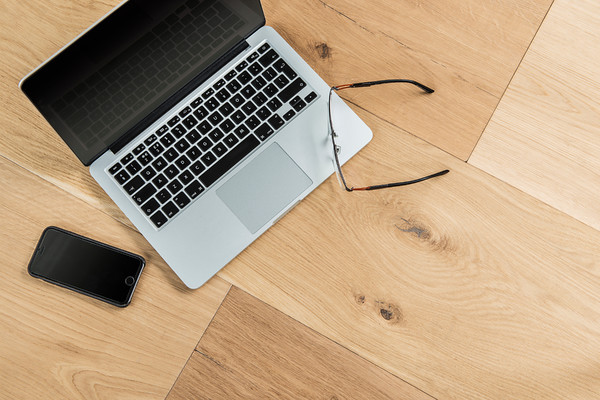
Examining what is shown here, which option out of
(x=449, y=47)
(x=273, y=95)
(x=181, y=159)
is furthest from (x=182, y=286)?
(x=449, y=47)

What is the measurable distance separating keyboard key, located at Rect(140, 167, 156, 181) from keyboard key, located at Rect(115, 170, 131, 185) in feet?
0.07

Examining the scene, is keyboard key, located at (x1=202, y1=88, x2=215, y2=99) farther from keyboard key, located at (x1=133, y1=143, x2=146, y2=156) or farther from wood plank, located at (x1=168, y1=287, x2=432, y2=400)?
wood plank, located at (x1=168, y1=287, x2=432, y2=400)

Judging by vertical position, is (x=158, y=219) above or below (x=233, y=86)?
below

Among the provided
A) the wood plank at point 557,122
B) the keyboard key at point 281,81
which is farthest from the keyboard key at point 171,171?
the wood plank at point 557,122

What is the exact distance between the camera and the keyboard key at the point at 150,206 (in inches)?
27.2

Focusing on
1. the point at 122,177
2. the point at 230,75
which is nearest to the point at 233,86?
the point at 230,75

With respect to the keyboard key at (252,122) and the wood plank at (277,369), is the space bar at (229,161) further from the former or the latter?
the wood plank at (277,369)

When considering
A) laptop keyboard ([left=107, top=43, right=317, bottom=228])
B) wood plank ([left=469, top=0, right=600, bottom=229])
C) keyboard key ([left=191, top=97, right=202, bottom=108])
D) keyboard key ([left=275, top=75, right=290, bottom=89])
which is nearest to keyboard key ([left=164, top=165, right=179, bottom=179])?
laptop keyboard ([left=107, top=43, right=317, bottom=228])

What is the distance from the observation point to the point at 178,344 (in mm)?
714

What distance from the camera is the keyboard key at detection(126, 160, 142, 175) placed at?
0.70 metres

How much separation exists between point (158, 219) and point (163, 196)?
36 millimetres

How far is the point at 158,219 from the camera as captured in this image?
69cm

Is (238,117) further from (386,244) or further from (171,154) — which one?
(386,244)

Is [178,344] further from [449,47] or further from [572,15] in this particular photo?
[572,15]
